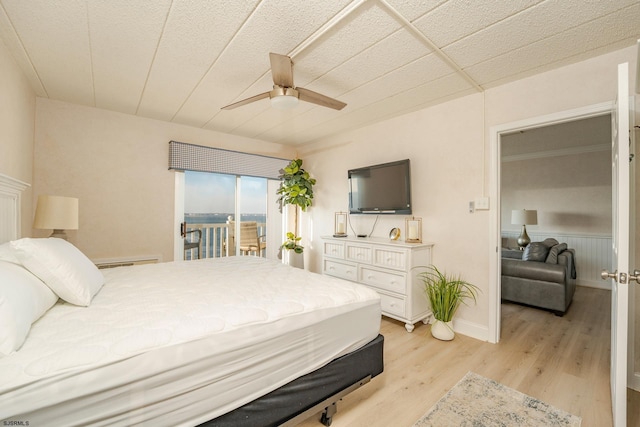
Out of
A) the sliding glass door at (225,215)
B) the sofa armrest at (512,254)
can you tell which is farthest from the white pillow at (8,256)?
the sofa armrest at (512,254)

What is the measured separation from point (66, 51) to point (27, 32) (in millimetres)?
233

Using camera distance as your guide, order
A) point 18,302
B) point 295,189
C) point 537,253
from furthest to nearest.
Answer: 1. point 295,189
2. point 537,253
3. point 18,302

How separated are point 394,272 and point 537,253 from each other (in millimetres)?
2197

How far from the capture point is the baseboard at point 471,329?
2684mm

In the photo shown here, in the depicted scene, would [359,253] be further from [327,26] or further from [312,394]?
[327,26]

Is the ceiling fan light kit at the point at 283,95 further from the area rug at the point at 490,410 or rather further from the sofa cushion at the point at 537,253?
the sofa cushion at the point at 537,253

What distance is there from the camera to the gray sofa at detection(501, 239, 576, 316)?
127 inches

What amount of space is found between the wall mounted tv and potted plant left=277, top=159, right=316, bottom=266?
0.88m

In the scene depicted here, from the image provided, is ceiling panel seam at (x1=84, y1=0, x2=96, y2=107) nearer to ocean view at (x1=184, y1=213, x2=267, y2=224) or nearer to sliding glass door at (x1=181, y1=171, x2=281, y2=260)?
sliding glass door at (x1=181, y1=171, x2=281, y2=260)

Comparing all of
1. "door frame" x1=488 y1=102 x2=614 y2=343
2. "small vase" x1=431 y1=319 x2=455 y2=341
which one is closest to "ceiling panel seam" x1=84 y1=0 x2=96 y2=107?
"door frame" x1=488 y1=102 x2=614 y2=343

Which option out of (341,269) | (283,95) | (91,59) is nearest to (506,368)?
(341,269)

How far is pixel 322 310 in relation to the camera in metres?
1.53

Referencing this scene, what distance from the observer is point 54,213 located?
2395mm

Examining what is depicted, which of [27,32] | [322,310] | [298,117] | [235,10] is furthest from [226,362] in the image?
[298,117]
